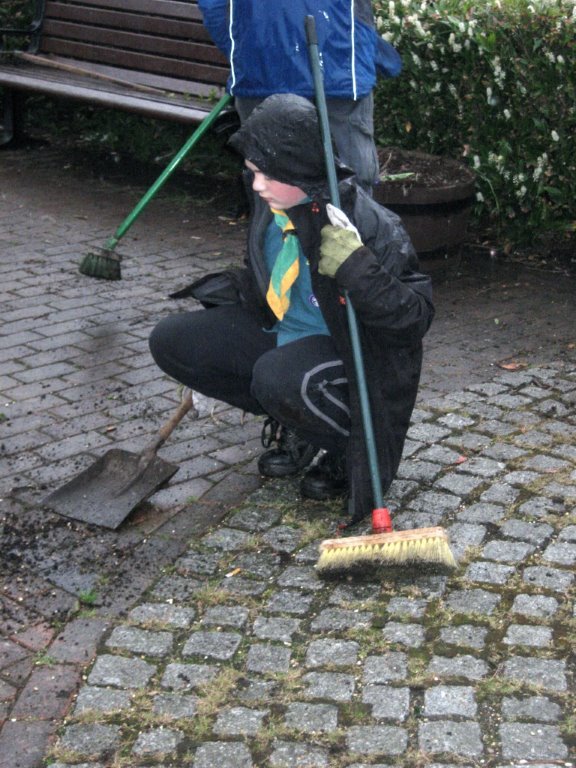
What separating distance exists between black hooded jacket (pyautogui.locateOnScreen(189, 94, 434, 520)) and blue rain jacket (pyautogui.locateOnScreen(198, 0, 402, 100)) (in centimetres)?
189

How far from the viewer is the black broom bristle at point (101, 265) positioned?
20.7 ft

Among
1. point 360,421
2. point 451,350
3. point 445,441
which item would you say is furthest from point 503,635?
point 451,350

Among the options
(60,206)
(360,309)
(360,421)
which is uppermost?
(360,309)

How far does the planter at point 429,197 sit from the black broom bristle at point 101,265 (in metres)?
1.38

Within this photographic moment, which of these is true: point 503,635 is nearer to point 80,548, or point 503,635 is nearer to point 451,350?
point 80,548

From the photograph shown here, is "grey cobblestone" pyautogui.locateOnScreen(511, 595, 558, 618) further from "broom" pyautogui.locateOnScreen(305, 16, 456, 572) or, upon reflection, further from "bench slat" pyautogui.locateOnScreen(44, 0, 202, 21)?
"bench slat" pyautogui.locateOnScreen(44, 0, 202, 21)

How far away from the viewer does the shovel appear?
4.15 m

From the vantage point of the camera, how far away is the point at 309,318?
414 cm

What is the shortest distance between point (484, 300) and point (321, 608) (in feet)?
10.6

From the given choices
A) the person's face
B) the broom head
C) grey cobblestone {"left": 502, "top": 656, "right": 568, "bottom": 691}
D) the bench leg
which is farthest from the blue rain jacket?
the bench leg

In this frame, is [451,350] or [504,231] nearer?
[451,350]

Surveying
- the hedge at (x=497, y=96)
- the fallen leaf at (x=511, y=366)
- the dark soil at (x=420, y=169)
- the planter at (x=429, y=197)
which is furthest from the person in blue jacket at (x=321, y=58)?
the hedge at (x=497, y=96)

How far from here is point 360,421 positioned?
12.7 feet

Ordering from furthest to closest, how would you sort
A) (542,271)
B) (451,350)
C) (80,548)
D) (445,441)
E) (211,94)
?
(211,94), (542,271), (451,350), (445,441), (80,548)
